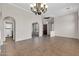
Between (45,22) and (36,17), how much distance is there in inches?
175

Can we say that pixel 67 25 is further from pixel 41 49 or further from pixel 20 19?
pixel 41 49

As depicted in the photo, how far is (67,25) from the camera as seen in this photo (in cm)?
1120

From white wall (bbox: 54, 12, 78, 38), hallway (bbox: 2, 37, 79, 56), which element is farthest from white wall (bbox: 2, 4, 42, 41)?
white wall (bbox: 54, 12, 78, 38)

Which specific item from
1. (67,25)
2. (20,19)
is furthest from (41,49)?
(67,25)

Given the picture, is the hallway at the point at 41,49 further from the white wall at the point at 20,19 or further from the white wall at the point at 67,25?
the white wall at the point at 67,25

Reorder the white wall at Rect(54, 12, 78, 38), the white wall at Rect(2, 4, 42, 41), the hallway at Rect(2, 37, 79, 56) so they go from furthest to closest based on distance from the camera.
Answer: the white wall at Rect(54, 12, 78, 38), the white wall at Rect(2, 4, 42, 41), the hallway at Rect(2, 37, 79, 56)

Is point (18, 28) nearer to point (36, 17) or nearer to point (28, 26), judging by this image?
point (28, 26)

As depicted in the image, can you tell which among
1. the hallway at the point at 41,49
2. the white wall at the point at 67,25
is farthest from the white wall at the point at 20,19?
the white wall at the point at 67,25

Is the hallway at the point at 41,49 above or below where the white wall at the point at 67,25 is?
below

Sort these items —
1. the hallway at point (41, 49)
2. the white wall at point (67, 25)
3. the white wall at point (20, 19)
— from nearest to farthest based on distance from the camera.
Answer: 1. the hallway at point (41, 49)
2. the white wall at point (20, 19)
3. the white wall at point (67, 25)

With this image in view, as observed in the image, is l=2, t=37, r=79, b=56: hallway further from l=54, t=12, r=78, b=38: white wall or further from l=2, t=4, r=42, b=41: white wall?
l=54, t=12, r=78, b=38: white wall

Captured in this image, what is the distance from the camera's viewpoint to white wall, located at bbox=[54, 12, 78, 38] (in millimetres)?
10164

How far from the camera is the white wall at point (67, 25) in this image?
1016 cm

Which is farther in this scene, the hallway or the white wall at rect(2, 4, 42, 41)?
the white wall at rect(2, 4, 42, 41)
